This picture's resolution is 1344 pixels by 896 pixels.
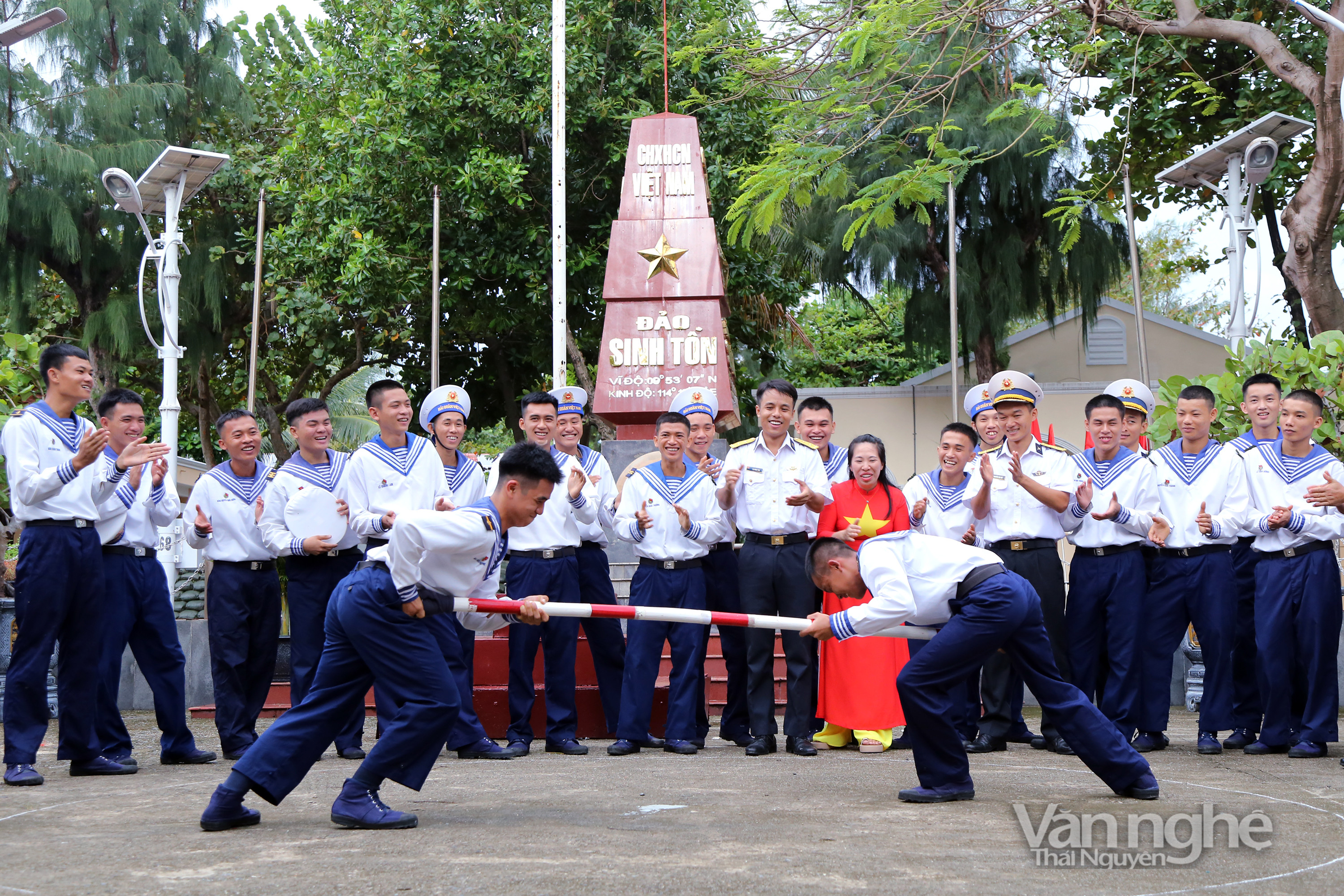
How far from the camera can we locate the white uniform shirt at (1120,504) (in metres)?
6.62

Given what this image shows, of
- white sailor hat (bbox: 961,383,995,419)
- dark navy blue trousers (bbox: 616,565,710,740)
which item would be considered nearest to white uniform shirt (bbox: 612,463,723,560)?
dark navy blue trousers (bbox: 616,565,710,740)

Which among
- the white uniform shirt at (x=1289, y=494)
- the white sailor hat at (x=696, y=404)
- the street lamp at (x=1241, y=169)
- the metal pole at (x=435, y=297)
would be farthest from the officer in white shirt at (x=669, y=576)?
the metal pole at (x=435, y=297)

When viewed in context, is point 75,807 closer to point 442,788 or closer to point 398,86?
point 442,788

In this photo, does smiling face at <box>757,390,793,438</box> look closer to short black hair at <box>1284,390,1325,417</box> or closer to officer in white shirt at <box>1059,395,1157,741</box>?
officer in white shirt at <box>1059,395,1157,741</box>

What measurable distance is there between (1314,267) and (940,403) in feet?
33.0

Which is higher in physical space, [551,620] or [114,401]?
[114,401]

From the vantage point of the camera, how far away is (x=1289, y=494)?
6.53m

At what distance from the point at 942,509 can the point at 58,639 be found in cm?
447

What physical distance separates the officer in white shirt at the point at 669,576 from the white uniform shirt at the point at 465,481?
2.59 feet

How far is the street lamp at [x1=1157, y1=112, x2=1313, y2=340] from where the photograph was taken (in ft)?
35.0

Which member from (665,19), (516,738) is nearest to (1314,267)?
(665,19)

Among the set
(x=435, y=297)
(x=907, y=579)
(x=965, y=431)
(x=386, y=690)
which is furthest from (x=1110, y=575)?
(x=435, y=297)

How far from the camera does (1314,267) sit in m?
11.2

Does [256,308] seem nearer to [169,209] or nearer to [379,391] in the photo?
[169,209]
